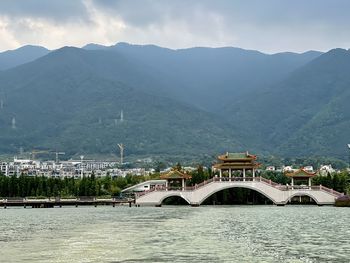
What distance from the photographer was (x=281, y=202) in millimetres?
76688

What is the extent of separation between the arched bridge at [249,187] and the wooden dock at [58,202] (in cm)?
654

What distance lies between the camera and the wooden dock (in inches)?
3307

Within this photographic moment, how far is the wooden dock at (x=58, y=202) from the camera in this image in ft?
→ 276

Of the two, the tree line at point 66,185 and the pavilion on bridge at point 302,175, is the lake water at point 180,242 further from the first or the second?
the tree line at point 66,185

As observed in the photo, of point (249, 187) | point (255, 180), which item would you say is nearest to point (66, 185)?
point (249, 187)

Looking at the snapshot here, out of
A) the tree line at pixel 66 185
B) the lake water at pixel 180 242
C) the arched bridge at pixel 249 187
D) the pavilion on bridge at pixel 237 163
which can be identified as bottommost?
the lake water at pixel 180 242

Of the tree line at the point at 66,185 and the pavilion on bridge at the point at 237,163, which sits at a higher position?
the pavilion on bridge at the point at 237,163

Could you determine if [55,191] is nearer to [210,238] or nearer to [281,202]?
[281,202]

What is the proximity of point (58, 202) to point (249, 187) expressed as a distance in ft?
80.4

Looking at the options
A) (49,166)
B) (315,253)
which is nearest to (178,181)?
(315,253)

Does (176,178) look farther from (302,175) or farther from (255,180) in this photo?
(302,175)

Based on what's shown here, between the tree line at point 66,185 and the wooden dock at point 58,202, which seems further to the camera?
the tree line at point 66,185

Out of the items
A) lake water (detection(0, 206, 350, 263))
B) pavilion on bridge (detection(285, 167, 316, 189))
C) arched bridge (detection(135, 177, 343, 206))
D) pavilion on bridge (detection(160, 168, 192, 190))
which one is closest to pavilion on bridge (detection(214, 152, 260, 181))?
arched bridge (detection(135, 177, 343, 206))

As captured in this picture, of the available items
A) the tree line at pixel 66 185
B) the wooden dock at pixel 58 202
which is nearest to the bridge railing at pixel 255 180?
the tree line at pixel 66 185
